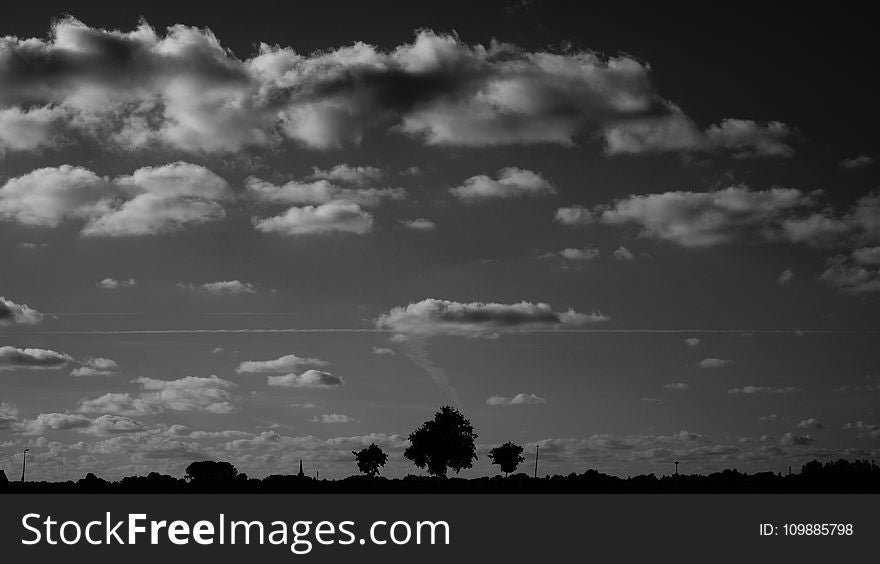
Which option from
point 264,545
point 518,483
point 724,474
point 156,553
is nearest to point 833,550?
point 264,545

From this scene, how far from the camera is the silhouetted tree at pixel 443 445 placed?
157 meters

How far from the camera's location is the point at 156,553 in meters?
68.4

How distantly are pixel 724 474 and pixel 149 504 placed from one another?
298 feet

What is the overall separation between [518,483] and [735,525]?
5816 centimetres

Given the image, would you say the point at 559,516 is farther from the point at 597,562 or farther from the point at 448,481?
the point at 448,481

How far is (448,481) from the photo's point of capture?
13925cm

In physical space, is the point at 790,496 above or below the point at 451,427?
below

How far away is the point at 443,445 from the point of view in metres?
157

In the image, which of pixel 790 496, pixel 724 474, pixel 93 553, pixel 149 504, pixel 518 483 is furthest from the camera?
pixel 724 474

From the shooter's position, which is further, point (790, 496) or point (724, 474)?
point (724, 474)

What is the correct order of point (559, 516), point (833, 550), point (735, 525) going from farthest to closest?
point (559, 516), point (735, 525), point (833, 550)

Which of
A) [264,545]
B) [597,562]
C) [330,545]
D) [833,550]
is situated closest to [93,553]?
[264,545]

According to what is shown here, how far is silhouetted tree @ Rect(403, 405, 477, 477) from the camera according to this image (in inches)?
6181

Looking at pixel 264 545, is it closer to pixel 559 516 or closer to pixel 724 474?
pixel 559 516
